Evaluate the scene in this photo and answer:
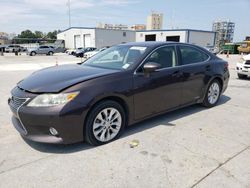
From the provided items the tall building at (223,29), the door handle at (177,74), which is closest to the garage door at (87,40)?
the door handle at (177,74)

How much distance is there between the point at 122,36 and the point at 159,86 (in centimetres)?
4440

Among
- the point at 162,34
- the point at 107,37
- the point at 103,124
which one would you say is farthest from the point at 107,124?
the point at 162,34

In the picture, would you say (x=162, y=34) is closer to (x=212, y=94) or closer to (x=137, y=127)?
(x=212, y=94)

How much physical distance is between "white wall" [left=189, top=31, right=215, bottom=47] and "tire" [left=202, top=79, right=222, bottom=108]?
41226mm

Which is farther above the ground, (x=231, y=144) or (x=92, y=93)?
(x=92, y=93)

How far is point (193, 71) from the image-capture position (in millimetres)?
4621

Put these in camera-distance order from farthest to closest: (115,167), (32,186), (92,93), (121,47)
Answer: (121,47), (92,93), (115,167), (32,186)

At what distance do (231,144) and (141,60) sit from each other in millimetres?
1982

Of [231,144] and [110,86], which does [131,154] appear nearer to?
[110,86]

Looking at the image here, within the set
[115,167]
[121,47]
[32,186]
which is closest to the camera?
[32,186]

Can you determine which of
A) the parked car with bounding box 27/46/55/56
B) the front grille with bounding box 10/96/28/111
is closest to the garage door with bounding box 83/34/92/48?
the parked car with bounding box 27/46/55/56

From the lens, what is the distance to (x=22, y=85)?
136 inches

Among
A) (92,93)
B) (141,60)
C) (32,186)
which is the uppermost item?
(141,60)

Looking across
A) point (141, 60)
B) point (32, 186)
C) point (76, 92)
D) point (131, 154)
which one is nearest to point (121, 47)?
point (141, 60)
